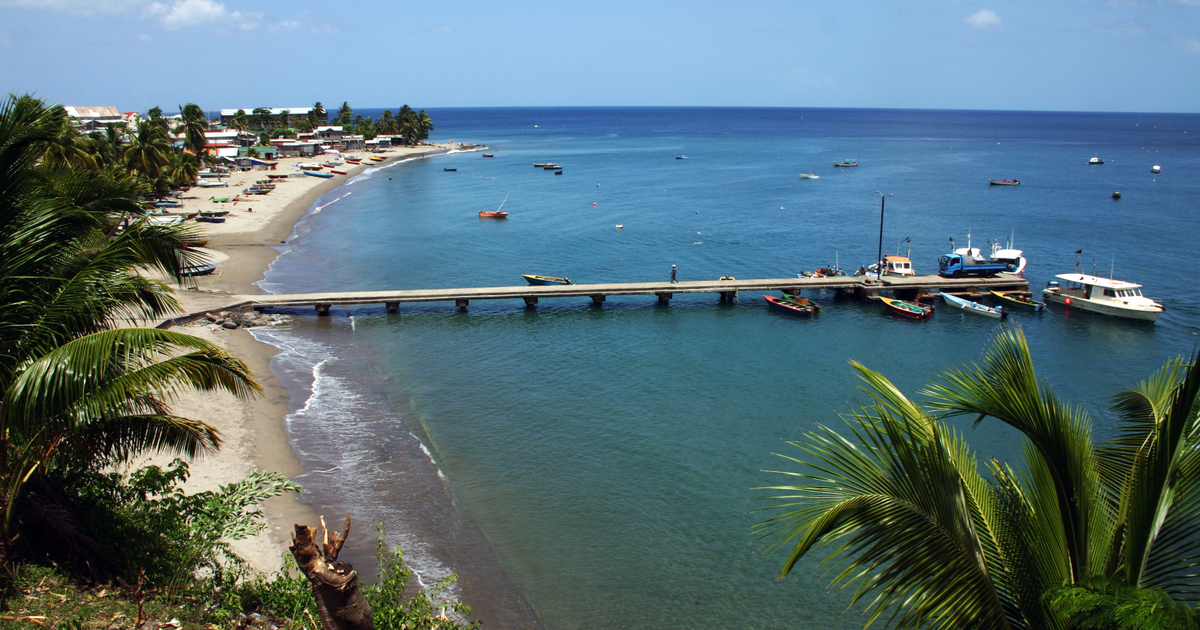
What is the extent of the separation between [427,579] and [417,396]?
14579mm

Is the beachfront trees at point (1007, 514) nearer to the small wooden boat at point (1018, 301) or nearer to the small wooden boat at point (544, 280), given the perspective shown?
the small wooden boat at point (544, 280)

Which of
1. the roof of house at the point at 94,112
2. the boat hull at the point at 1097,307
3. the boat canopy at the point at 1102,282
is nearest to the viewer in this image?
the boat hull at the point at 1097,307

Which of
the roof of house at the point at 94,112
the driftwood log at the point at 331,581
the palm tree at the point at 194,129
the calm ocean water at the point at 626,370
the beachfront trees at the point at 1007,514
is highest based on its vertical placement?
the roof of house at the point at 94,112

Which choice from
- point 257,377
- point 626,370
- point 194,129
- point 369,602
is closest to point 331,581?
point 369,602

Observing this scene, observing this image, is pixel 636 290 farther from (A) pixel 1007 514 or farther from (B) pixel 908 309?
(A) pixel 1007 514

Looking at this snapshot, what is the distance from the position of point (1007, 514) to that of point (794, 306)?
43.5 metres

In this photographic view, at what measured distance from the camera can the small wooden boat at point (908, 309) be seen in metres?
48.3

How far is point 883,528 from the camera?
19.0 ft

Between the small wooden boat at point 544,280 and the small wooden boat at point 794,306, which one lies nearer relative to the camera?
the small wooden boat at point 794,306

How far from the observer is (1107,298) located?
48219 millimetres

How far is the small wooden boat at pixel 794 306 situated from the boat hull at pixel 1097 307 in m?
16.3

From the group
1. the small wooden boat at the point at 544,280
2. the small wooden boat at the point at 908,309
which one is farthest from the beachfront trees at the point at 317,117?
the small wooden boat at the point at 908,309

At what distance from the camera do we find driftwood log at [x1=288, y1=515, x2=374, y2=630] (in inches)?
300

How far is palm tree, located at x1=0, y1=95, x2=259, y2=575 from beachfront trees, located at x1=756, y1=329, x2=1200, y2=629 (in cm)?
737
